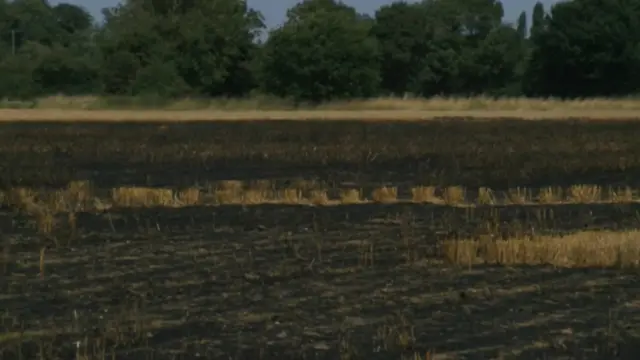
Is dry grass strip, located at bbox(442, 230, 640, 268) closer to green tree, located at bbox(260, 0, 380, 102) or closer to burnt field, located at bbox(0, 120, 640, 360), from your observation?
burnt field, located at bbox(0, 120, 640, 360)

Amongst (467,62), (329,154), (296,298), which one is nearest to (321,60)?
(467,62)

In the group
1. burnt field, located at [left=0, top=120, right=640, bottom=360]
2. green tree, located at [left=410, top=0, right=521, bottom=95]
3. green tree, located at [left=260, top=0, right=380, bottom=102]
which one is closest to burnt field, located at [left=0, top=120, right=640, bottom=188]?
burnt field, located at [left=0, top=120, right=640, bottom=360]

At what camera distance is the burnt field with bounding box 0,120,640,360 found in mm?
7445

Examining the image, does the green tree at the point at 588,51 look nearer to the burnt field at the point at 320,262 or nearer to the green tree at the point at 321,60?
the green tree at the point at 321,60

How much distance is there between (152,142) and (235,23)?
144 feet

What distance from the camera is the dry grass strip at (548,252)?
1070 centimetres

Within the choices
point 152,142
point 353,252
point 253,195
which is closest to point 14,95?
point 152,142

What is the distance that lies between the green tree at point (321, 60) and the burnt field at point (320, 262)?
144ft

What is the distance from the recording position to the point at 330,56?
68750 millimetres

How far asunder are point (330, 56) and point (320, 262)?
5857cm

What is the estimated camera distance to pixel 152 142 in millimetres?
31984

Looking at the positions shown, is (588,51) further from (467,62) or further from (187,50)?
(187,50)

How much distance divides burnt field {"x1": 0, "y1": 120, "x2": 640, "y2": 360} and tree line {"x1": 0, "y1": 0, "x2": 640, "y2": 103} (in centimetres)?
4494

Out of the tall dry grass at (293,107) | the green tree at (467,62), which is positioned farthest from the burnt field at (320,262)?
the green tree at (467,62)
